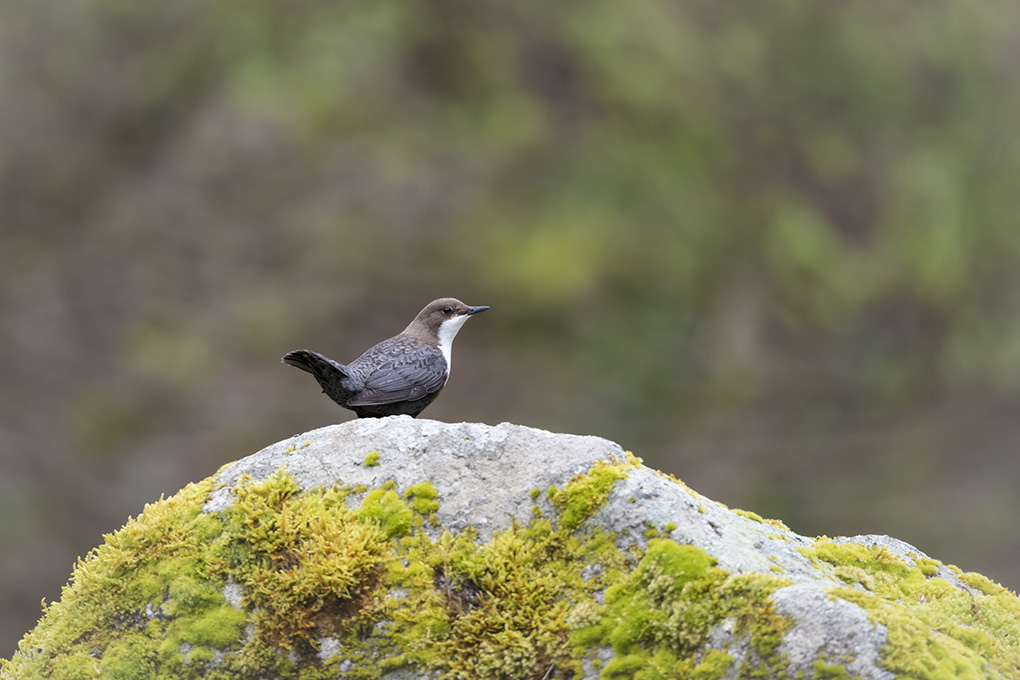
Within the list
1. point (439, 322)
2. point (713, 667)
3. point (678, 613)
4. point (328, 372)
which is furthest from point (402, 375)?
point (713, 667)

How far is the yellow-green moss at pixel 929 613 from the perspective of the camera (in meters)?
2.82

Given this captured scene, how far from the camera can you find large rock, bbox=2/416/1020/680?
305 centimetres

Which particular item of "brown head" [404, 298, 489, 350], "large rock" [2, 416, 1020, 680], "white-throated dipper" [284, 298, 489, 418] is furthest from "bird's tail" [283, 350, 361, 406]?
"large rock" [2, 416, 1020, 680]

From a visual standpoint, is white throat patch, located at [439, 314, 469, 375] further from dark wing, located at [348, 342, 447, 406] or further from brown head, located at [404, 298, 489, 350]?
dark wing, located at [348, 342, 447, 406]

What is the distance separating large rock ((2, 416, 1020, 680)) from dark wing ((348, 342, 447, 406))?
152cm

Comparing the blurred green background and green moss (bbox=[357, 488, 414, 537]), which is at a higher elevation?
the blurred green background

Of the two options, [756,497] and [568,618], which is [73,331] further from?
[568,618]

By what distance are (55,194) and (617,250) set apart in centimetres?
801

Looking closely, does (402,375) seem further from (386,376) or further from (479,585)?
(479,585)

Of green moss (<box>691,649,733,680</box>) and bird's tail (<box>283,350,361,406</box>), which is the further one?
bird's tail (<box>283,350,361,406</box>)

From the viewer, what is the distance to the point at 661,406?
12273 millimetres

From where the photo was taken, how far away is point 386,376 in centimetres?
565

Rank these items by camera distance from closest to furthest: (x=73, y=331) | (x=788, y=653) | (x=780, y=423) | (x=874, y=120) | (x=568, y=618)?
1. (x=788, y=653)
2. (x=568, y=618)
3. (x=73, y=331)
4. (x=780, y=423)
5. (x=874, y=120)

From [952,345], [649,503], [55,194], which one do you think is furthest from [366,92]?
[649,503]
